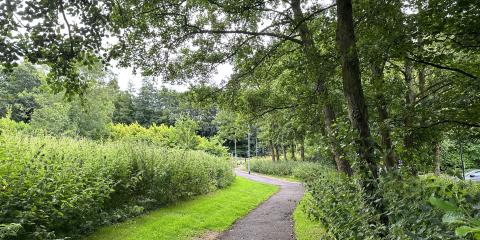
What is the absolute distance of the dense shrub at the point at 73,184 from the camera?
7.07 m

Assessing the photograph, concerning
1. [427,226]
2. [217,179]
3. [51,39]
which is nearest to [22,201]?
[51,39]

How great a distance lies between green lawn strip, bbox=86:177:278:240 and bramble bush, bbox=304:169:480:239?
18.4 feet

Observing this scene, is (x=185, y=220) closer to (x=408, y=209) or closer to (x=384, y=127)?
(x=384, y=127)

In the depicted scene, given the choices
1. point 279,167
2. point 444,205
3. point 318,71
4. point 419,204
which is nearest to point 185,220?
point 318,71

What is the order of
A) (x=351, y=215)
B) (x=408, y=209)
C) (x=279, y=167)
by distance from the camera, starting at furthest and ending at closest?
(x=279, y=167)
(x=351, y=215)
(x=408, y=209)

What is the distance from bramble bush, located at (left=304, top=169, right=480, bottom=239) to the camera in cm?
202

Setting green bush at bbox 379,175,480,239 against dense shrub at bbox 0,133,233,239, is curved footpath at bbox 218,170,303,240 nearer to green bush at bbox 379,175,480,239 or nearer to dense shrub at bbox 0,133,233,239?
dense shrub at bbox 0,133,233,239

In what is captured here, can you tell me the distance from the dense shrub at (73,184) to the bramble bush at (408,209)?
16.8ft

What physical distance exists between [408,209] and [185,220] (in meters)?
9.29

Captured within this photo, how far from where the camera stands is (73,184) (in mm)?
8414

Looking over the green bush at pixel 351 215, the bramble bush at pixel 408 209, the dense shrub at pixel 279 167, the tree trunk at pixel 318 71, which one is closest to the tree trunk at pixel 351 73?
the tree trunk at pixel 318 71

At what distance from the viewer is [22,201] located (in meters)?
7.07

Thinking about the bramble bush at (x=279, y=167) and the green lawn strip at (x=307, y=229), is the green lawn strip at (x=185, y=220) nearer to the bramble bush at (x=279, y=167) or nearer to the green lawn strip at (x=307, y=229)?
the green lawn strip at (x=307, y=229)

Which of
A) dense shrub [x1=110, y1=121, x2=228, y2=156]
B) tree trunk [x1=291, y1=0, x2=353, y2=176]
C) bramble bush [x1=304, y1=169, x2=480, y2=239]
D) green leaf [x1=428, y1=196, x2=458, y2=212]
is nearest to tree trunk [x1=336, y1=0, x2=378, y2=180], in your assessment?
tree trunk [x1=291, y1=0, x2=353, y2=176]
